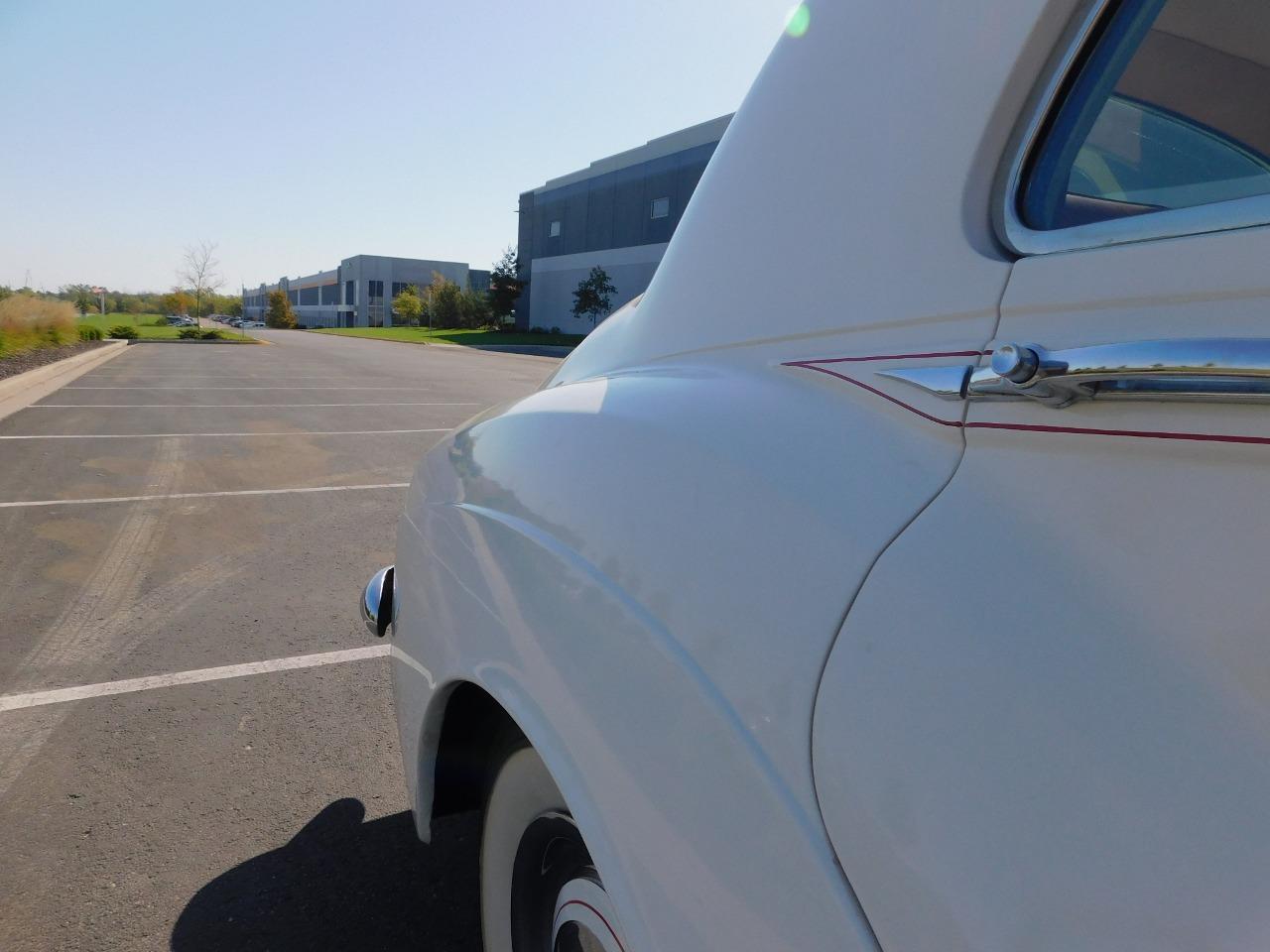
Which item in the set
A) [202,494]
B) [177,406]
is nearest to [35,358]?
[177,406]

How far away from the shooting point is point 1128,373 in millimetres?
796

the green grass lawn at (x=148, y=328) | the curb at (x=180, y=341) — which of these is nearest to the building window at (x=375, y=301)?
the green grass lawn at (x=148, y=328)

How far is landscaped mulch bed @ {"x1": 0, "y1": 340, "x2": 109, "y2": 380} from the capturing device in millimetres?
17231

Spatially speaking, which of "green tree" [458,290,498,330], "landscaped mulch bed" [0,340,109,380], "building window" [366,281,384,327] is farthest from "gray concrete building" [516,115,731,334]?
"building window" [366,281,384,327]

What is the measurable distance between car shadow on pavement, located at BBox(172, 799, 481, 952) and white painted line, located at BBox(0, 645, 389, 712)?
1.24 meters

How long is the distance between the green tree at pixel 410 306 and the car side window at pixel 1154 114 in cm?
8510

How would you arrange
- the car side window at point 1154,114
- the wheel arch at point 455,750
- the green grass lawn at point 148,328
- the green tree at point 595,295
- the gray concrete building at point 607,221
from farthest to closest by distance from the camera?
the green tree at point 595,295, the green grass lawn at point 148,328, the gray concrete building at point 607,221, the wheel arch at point 455,750, the car side window at point 1154,114

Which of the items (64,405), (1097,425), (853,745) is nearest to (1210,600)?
(1097,425)

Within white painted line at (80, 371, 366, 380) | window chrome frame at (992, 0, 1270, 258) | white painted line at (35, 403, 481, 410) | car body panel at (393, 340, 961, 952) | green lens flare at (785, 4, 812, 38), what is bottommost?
white painted line at (80, 371, 366, 380)

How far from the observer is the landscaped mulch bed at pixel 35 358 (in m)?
17.2

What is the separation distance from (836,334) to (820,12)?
55cm

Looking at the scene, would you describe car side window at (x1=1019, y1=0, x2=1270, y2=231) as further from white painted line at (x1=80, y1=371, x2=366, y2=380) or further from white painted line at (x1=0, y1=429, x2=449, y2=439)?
white painted line at (x1=80, y1=371, x2=366, y2=380)

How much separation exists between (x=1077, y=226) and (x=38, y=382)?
18692mm

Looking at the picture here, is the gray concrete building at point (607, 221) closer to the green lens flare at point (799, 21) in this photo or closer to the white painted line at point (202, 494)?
the white painted line at point (202, 494)
